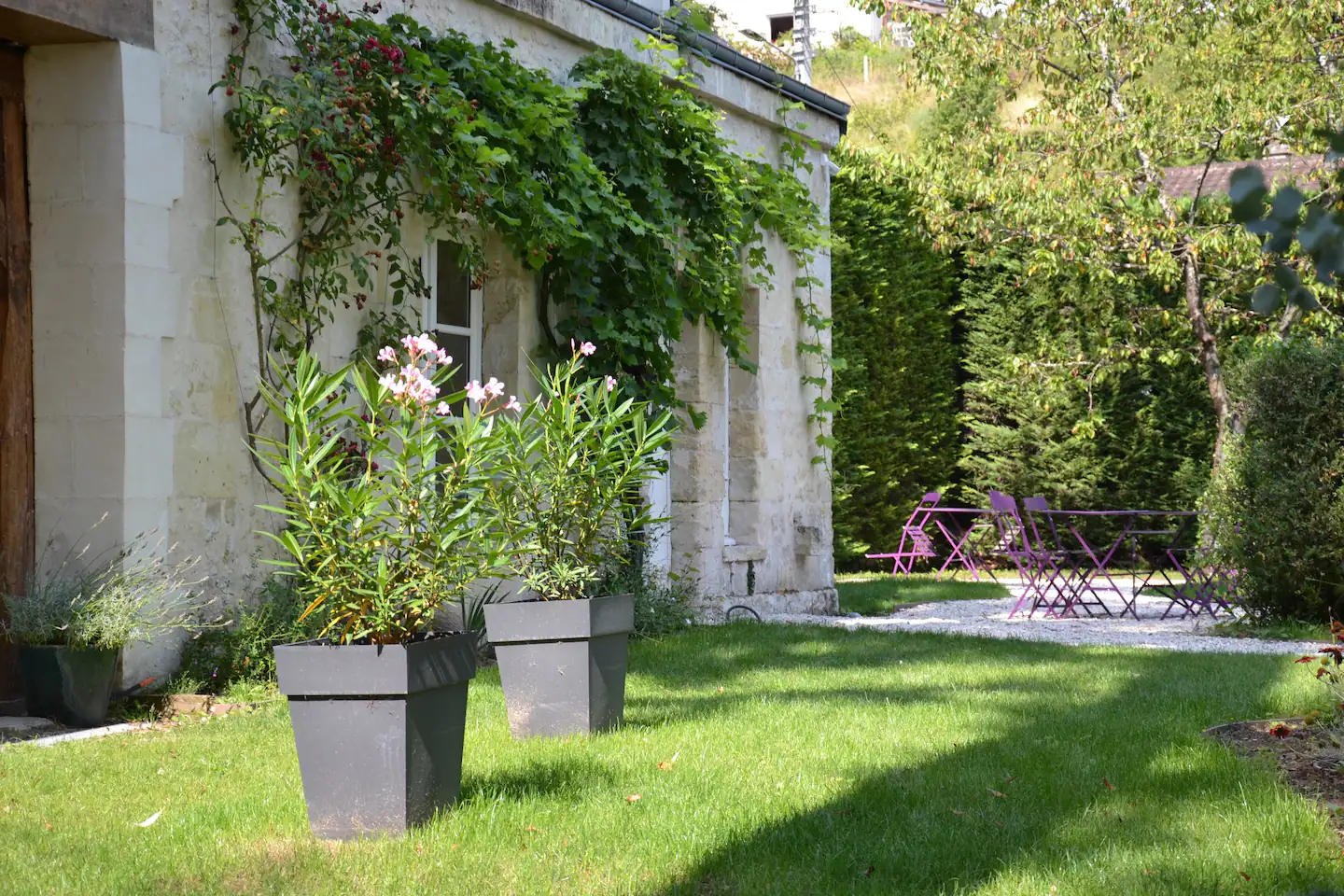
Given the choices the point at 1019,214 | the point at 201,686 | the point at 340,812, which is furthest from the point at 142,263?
the point at 1019,214

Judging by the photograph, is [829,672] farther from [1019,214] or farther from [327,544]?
[1019,214]

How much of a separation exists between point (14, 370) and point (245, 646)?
1353 mm

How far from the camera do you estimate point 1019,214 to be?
11906 millimetres

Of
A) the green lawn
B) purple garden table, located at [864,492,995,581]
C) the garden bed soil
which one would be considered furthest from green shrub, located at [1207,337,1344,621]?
purple garden table, located at [864,492,995,581]

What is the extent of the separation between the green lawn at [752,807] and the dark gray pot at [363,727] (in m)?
0.08

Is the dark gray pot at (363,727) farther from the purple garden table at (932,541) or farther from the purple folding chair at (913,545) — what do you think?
the purple folding chair at (913,545)

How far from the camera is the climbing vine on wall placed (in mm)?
5512

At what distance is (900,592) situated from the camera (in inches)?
446

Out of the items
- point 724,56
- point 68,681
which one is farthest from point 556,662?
point 724,56

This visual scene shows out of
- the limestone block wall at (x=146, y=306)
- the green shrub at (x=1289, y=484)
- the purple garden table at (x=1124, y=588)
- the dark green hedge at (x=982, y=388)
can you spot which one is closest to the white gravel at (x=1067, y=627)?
the purple garden table at (x=1124, y=588)

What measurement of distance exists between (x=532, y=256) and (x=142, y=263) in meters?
2.08

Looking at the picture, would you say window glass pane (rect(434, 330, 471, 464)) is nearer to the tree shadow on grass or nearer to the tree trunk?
the tree shadow on grass

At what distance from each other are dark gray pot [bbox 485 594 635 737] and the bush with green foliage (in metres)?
8.93

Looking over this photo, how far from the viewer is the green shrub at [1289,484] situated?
7.82m
